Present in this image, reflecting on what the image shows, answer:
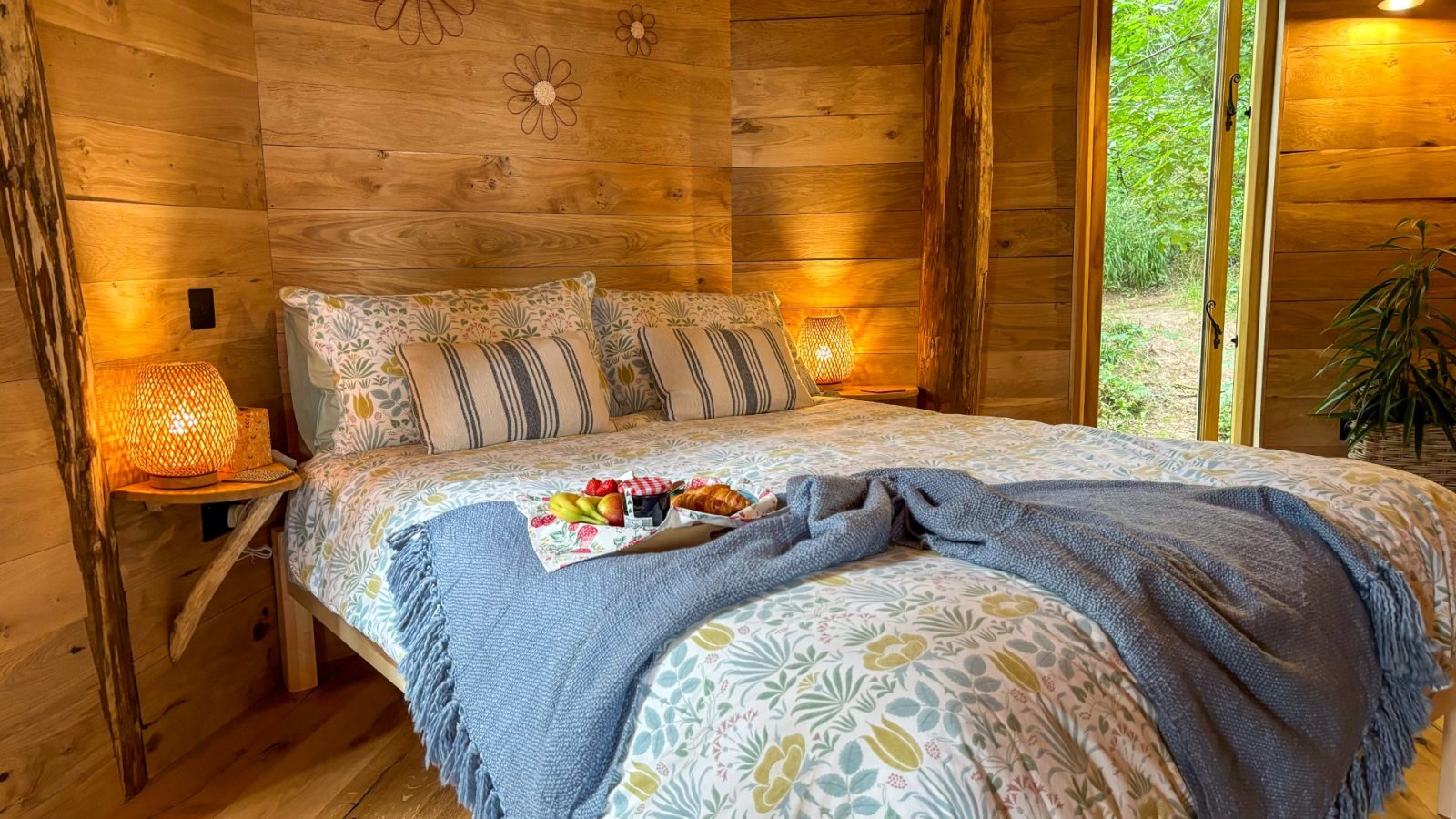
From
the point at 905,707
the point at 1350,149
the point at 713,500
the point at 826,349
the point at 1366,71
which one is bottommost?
the point at 905,707

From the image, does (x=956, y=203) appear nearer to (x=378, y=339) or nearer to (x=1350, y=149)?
(x=1350, y=149)

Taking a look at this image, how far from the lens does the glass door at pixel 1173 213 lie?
12.5ft

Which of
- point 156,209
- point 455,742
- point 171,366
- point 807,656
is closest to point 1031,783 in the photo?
point 807,656

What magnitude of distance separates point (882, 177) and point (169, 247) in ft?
7.81

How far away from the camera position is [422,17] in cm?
295

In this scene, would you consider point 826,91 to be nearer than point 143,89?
No

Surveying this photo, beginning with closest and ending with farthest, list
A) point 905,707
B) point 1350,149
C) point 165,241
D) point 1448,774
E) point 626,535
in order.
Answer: point 905,707, point 626,535, point 1448,774, point 165,241, point 1350,149

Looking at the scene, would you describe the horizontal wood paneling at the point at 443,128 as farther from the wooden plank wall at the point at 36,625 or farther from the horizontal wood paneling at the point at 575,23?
the wooden plank wall at the point at 36,625

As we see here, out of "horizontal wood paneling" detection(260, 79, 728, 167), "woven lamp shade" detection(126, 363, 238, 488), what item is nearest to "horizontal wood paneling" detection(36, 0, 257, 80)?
"horizontal wood paneling" detection(260, 79, 728, 167)

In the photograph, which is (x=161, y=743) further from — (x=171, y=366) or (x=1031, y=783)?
(x=1031, y=783)

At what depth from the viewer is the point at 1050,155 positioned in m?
3.73

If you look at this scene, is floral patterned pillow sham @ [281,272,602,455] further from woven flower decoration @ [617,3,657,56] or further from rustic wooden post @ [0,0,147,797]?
woven flower decoration @ [617,3,657,56]

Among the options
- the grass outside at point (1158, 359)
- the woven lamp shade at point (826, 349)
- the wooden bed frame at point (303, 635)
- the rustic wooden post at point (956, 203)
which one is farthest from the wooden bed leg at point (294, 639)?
the grass outside at point (1158, 359)

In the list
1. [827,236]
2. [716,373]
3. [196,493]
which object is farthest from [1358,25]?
[196,493]
